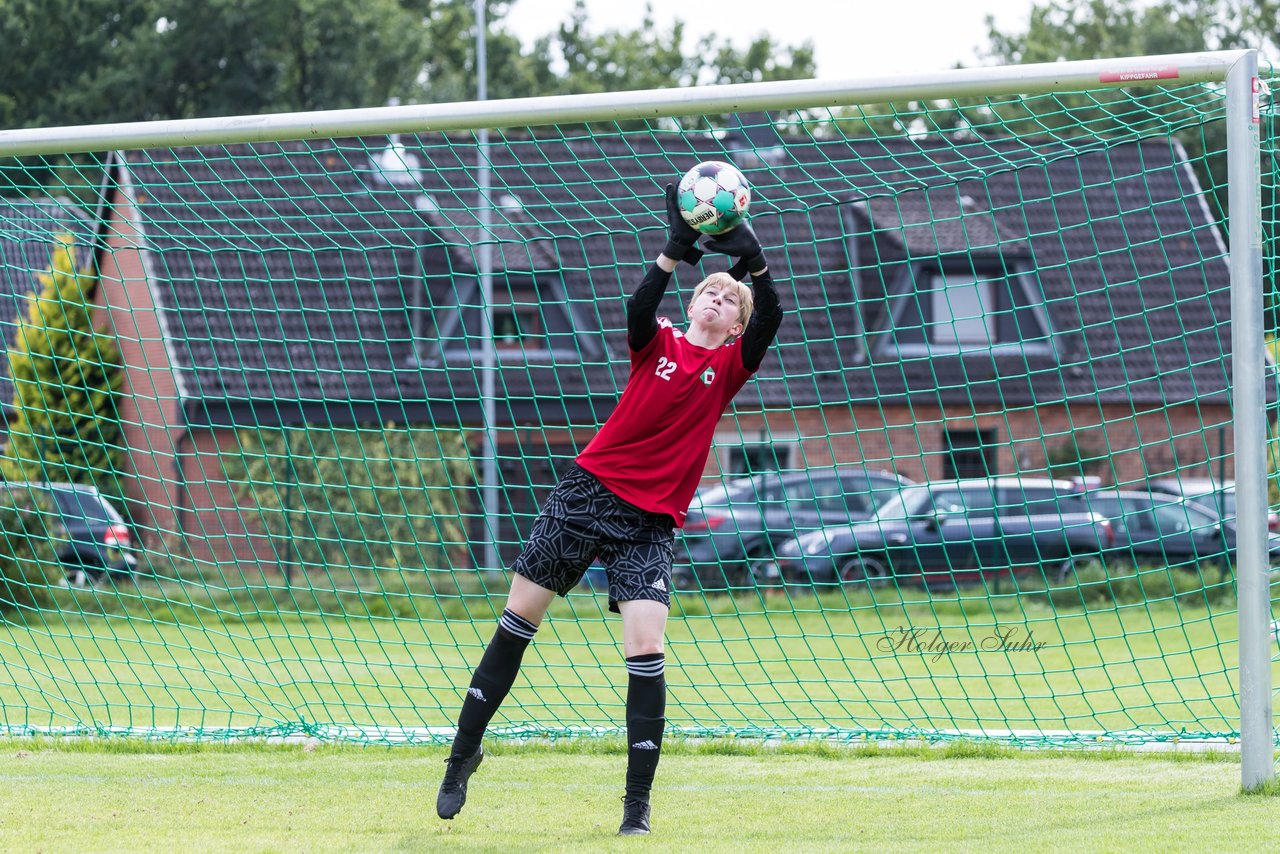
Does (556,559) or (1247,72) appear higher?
(1247,72)

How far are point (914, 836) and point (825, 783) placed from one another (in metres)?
0.81

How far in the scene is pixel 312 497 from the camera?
13.8 metres

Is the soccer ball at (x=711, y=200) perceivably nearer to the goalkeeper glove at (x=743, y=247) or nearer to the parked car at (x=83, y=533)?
the goalkeeper glove at (x=743, y=247)

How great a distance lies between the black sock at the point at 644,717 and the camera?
390 centimetres

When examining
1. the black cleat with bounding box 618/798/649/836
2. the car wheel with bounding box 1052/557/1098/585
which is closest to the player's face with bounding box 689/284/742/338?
the black cleat with bounding box 618/798/649/836

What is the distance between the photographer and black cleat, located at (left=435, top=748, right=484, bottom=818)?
4.01 m

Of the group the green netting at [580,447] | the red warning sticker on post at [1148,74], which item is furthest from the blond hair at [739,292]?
the red warning sticker on post at [1148,74]

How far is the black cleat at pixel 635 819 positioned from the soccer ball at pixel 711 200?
1611mm

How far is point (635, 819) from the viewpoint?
391cm

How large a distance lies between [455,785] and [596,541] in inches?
31.9

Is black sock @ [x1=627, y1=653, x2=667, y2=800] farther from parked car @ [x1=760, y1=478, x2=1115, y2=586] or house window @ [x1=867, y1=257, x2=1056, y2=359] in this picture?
house window @ [x1=867, y1=257, x2=1056, y2=359]

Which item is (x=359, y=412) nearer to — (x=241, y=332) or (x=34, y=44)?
(x=241, y=332)

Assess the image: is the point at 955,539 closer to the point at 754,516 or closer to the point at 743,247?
the point at 754,516

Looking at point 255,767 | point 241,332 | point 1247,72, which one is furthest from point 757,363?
point 241,332
